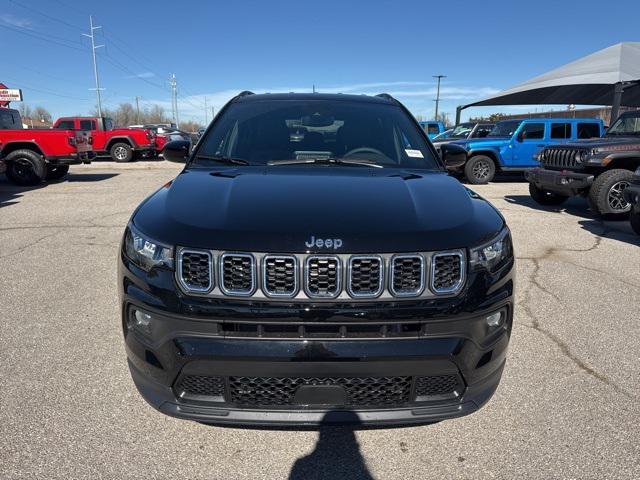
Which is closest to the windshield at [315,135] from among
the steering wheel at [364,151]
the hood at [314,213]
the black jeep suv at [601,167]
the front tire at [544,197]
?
the steering wheel at [364,151]

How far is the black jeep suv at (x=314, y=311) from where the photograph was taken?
6.00 ft

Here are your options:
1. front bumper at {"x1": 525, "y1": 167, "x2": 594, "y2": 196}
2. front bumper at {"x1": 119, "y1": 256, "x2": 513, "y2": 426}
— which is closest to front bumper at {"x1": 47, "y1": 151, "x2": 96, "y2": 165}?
front bumper at {"x1": 525, "y1": 167, "x2": 594, "y2": 196}

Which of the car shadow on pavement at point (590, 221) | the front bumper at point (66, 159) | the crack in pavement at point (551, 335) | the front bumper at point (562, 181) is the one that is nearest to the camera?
the crack in pavement at point (551, 335)

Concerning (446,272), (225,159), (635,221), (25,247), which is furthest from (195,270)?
(635,221)

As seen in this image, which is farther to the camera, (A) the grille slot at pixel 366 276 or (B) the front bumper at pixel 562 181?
(B) the front bumper at pixel 562 181

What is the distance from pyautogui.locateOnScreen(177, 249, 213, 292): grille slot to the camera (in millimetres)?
1859

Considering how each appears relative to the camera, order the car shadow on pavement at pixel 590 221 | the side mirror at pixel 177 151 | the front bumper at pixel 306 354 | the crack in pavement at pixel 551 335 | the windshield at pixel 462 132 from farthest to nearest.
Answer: the windshield at pixel 462 132 → the car shadow on pavement at pixel 590 221 → the side mirror at pixel 177 151 → the crack in pavement at pixel 551 335 → the front bumper at pixel 306 354

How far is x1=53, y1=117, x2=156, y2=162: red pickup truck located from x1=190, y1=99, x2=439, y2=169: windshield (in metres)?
17.3

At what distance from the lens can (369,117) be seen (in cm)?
346

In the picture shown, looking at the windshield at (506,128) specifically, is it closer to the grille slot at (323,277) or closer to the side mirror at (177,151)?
the side mirror at (177,151)

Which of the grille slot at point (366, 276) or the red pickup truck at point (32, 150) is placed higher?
the red pickup truck at point (32, 150)

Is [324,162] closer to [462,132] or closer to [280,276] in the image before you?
[280,276]

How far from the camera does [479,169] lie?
13.4 meters

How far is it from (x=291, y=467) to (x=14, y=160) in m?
13.0
